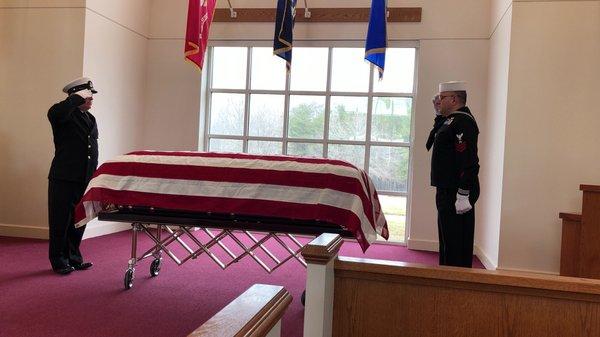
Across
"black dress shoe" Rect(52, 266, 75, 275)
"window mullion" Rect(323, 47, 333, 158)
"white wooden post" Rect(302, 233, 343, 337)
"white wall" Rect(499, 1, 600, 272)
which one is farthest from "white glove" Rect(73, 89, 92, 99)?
"white wall" Rect(499, 1, 600, 272)

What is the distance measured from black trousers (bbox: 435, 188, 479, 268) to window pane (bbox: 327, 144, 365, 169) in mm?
2814

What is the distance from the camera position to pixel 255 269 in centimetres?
401

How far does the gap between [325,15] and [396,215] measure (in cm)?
262

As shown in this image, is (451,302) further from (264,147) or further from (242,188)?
(264,147)

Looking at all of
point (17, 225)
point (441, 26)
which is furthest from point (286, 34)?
point (17, 225)

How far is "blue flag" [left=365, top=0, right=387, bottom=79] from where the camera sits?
4.85 m

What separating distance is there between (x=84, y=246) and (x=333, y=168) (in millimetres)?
3138

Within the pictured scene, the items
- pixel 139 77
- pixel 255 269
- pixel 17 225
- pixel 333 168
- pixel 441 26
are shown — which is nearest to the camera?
pixel 333 168

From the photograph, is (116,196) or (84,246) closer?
(116,196)

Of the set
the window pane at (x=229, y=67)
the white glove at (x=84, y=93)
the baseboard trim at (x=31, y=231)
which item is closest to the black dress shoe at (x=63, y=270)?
A: the white glove at (x=84, y=93)

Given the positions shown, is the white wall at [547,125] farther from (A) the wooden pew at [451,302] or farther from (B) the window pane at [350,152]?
(A) the wooden pew at [451,302]

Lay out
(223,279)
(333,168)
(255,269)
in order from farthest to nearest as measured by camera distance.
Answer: (255,269) → (223,279) → (333,168)

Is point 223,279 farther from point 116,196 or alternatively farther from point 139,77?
point 139,77

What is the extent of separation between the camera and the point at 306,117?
6012 millimetres
